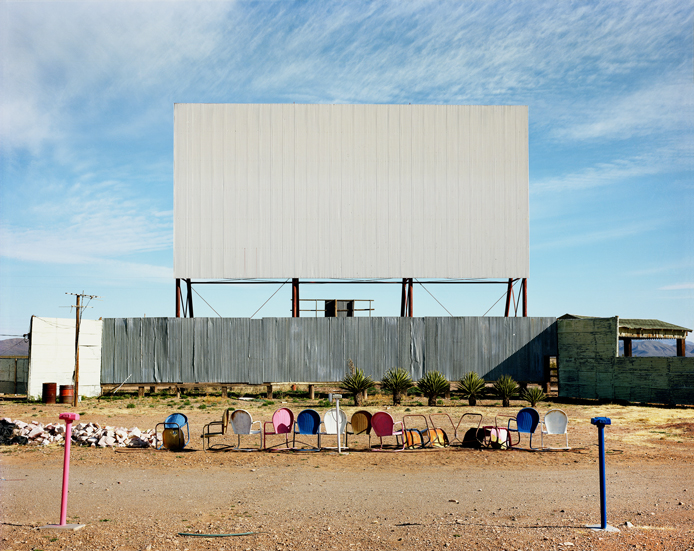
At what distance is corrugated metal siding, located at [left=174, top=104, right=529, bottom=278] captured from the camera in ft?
92.6

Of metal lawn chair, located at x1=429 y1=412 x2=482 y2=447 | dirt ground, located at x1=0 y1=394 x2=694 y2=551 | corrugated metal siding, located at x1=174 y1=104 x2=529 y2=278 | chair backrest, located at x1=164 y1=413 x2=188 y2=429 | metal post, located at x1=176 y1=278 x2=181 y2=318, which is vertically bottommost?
dirt ground, located at x1=0 y1=394 x2=694 y2=551

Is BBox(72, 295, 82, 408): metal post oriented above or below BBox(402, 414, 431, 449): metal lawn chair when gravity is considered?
above

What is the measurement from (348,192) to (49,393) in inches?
577

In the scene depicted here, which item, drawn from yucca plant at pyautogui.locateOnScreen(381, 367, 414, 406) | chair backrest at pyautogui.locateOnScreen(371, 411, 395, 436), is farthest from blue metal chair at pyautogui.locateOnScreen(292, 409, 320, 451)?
yucca plant at pyautogui.locateOnScreen(381, 367, 414, 406)

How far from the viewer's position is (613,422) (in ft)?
58.1

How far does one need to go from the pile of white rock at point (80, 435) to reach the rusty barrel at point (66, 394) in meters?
8.27

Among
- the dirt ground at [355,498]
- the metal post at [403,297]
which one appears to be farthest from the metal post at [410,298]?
the dirt ground at [355,498]

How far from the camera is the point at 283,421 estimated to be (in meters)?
13.2

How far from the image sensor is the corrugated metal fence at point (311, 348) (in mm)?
25609

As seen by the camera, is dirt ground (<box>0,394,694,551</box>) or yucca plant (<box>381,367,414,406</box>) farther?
yucca plant (<box>381,367,414,406</box>)

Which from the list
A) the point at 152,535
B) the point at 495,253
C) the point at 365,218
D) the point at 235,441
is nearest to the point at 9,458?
the point at 235,441

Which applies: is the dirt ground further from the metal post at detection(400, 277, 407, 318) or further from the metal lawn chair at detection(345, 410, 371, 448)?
the metal post at detection(400, 277, 407, 318)

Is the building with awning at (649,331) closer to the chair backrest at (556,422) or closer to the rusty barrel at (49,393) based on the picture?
the chair backrest at (556,422)

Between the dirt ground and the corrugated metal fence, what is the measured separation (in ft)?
35.5
